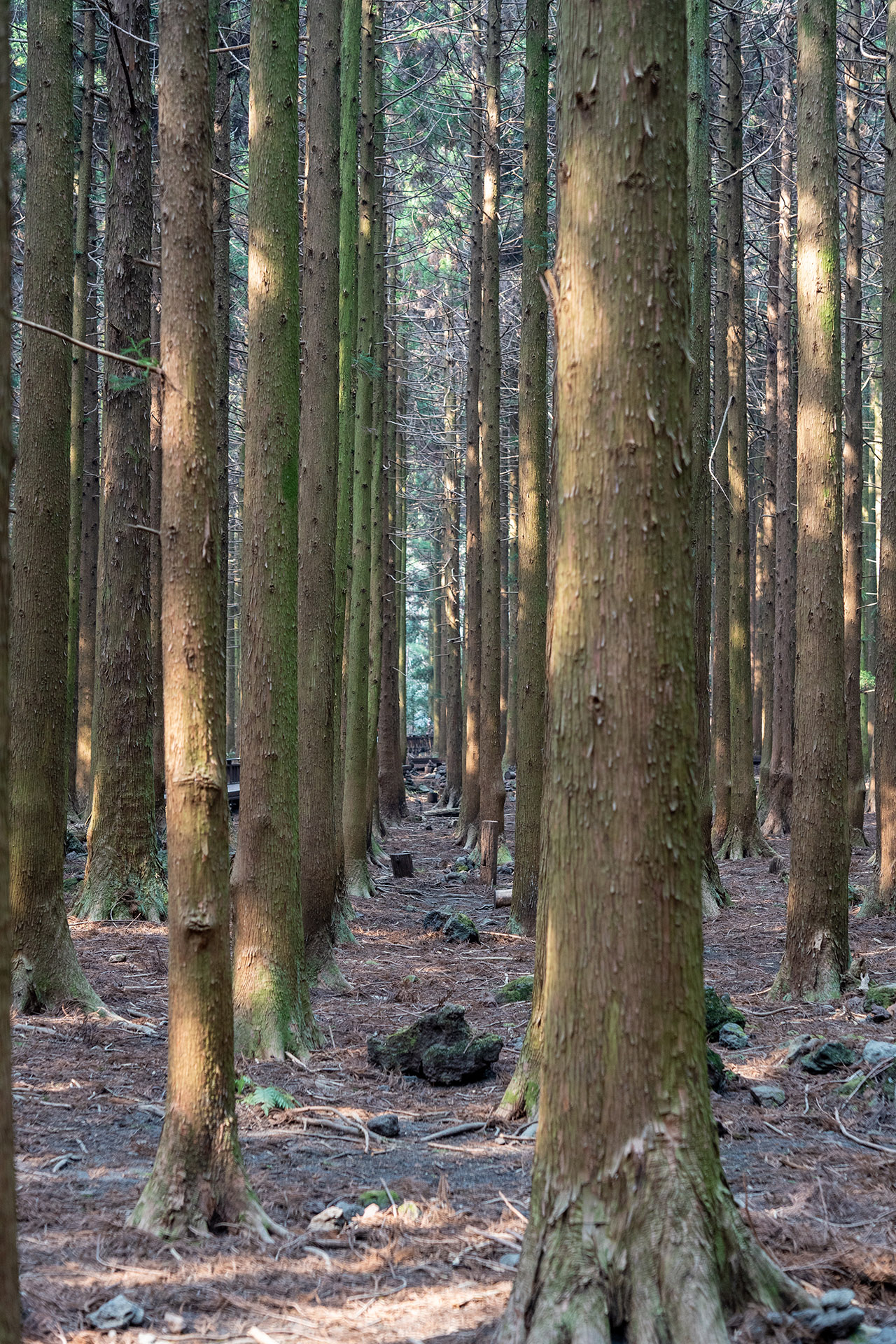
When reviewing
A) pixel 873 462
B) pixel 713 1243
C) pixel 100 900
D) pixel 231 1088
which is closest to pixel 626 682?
pixel 713 1243

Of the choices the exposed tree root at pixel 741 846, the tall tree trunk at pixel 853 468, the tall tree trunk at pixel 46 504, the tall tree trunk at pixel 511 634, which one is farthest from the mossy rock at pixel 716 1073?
the tall tree trunk at pixel 511 634

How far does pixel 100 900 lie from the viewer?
9555 millimetres

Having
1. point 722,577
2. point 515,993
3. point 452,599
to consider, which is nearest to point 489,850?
point 722,577

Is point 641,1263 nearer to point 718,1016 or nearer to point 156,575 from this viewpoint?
point 718,1016

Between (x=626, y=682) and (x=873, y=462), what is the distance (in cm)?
3287

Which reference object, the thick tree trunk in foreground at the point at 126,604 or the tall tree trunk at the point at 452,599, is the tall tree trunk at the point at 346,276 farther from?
the tall tree trunk at the point at 452,599

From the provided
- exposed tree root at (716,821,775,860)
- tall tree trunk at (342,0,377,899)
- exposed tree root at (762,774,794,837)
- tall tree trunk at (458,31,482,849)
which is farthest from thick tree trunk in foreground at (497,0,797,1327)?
exposed tree root at (762,774,794,837)

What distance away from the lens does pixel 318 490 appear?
834 centimetres

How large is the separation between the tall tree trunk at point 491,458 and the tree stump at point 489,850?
0.58 feet

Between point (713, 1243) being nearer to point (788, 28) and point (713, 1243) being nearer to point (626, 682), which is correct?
point (626, 682)

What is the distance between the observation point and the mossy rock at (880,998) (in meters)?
6.98

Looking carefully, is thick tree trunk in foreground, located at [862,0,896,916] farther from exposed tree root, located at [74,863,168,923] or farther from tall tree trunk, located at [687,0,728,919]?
exposed tree root, located at [74,863,168,923]

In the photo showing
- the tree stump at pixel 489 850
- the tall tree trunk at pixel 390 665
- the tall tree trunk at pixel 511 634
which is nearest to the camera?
the tree stump at pixel 489 850

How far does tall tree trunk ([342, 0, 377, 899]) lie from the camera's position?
11977 millimetres
